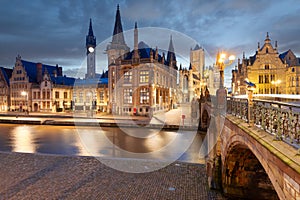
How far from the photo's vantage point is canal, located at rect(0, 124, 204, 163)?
59.4 ft

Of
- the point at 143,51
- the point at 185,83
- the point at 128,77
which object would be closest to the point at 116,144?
the point at 128,77

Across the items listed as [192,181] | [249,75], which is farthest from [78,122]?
[249,75]

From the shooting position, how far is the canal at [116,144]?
18.1m

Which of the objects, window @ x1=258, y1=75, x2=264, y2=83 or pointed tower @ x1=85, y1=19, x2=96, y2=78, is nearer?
window @ x1=258, y1=75, x2=264, y2=83

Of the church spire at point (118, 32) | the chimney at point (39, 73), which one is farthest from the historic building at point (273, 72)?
the chimney at point (39, 73)

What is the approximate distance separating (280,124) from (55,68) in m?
66.8

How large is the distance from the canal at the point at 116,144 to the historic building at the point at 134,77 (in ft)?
39.6

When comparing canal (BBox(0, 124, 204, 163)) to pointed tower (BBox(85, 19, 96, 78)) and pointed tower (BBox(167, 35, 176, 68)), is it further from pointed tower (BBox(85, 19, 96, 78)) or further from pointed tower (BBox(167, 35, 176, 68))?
pointed tower (BBox(85, 19, 96, 78))

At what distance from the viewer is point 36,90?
174ft

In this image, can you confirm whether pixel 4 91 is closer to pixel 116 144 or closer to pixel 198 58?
pixel 116 144

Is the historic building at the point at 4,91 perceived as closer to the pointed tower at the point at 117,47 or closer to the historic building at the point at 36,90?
the historic building at the point at 36,90

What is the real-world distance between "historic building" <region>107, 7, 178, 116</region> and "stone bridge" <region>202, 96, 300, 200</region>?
1144 inches

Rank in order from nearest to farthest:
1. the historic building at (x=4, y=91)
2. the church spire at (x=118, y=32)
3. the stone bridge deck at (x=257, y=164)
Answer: the stone bridge deck at (x=257, y=164), the church spire at (x=118, y=32), the historic building at (x=4, y=91)

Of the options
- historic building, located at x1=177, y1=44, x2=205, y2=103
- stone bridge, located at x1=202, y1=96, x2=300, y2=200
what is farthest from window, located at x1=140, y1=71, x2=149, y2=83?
historic building, located at x1=177, y1=44, x2=205, y2=103
